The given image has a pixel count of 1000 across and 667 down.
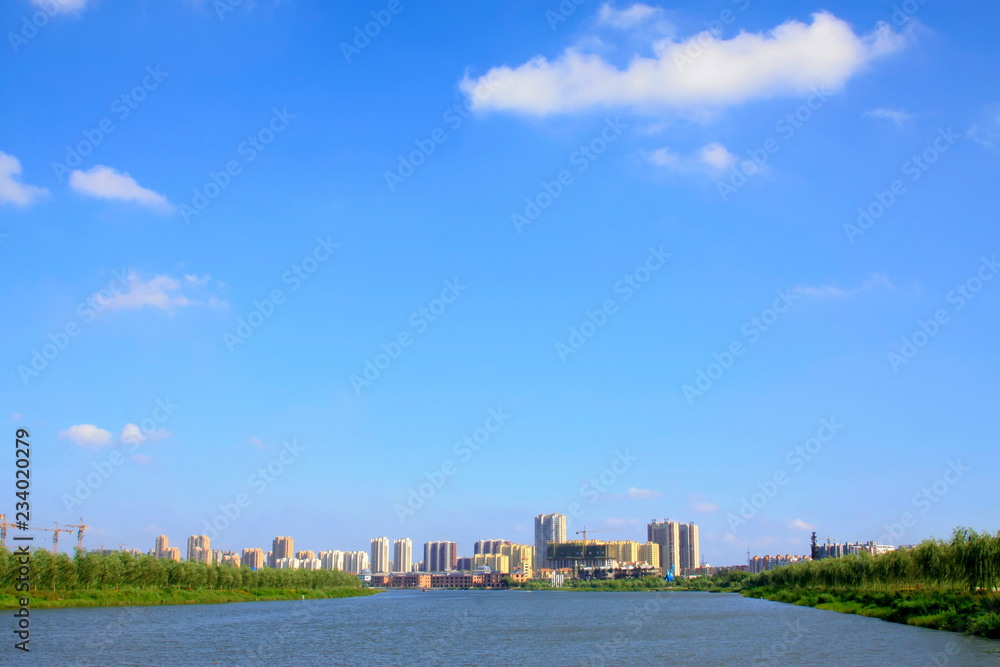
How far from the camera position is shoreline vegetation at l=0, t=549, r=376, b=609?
60469 mm

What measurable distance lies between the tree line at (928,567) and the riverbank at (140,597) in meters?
60.3

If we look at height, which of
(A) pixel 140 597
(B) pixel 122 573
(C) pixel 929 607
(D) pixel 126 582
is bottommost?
(A) pixel 140 597

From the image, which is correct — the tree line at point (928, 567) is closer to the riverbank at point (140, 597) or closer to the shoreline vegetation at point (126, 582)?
the shoreline vegetation at point (126, 582)

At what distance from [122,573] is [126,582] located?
6.14 ft

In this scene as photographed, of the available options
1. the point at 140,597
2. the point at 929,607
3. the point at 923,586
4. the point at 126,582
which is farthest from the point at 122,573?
the point at 923,586

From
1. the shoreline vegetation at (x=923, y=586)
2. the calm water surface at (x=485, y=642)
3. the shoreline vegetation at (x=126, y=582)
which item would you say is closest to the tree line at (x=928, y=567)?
the shoreline vegetation at (x=923, y=586)

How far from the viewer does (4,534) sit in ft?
314

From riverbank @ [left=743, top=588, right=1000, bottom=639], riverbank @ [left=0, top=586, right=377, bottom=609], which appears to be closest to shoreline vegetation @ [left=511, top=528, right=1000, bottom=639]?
riverbank @ [left=743, top=588, right=1000, bottom=639]

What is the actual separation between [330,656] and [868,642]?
24811 millimetres

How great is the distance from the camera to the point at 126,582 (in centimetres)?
7100

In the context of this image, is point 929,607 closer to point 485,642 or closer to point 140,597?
point 485,642

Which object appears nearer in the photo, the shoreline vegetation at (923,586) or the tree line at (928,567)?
the shoreline vegetation at (923,586)

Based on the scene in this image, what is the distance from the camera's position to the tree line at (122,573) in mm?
61438

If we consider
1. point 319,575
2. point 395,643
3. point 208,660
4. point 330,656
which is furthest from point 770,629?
point 319,575
